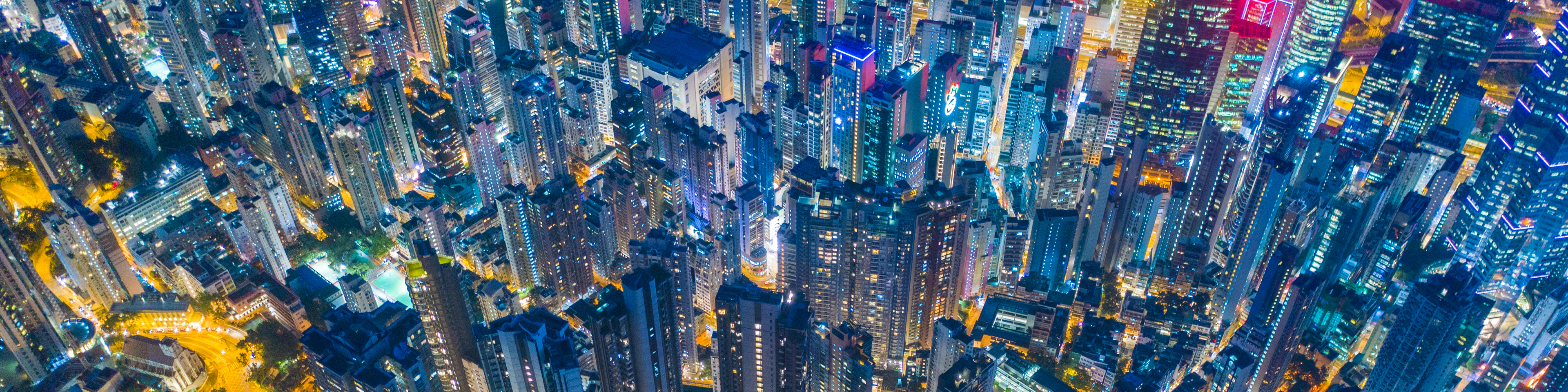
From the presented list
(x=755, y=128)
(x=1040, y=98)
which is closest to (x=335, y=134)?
(x=755, y=128)

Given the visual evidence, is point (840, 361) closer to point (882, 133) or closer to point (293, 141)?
point (882, 133)

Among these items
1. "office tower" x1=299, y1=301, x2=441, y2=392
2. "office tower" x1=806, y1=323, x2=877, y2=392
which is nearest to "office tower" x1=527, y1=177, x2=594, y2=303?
"office tower" x1=299, y1=301, x2=441, y2=392

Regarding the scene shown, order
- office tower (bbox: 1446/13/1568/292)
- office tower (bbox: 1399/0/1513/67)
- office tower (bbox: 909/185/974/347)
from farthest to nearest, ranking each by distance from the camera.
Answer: office tower (bbox: 1399/0/1513/67) → office tower (bbox: 1446/13/1568/292) → office tower (bbox: 909/185/974/347)

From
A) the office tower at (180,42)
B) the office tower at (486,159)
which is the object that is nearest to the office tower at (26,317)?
the office tower at (180,42)

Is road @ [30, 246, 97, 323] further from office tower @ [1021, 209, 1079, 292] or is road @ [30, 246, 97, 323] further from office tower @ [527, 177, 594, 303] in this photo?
office tower @ [1021, 209, 1079, 292]

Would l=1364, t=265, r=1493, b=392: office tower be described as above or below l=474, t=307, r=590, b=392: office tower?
below

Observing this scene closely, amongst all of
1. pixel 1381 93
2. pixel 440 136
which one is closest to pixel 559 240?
pixel 440 136

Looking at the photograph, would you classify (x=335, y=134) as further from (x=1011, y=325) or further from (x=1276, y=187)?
(x=1276, y=187)
